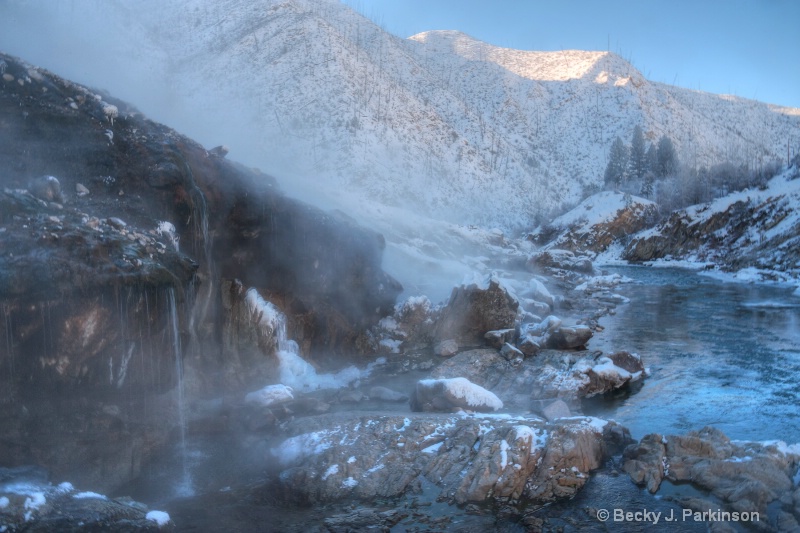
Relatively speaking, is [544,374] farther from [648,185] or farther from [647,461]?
[648,185]

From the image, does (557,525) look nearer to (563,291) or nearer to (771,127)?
(563,291)

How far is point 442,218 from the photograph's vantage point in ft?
179

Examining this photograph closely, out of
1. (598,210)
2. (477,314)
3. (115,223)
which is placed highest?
(598,210)

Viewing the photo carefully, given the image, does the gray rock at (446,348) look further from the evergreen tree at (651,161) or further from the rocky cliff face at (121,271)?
the evergreen tree at (651,161)

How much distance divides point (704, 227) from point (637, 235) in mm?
7088

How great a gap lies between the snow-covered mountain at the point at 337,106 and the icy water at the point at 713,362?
57.4 feet

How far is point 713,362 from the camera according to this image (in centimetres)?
1523

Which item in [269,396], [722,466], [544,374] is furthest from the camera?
[544,374]

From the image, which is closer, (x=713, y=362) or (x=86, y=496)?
(x=86, y=496)

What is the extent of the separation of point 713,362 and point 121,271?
15.4m

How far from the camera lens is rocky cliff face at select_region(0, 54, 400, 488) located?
8602 millimetres

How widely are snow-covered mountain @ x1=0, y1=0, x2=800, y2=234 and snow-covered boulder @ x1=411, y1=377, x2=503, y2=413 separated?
16718mm

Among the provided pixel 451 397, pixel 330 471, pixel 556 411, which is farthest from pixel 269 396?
pixel 556 411

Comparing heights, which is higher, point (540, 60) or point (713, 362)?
point (540, 60)
